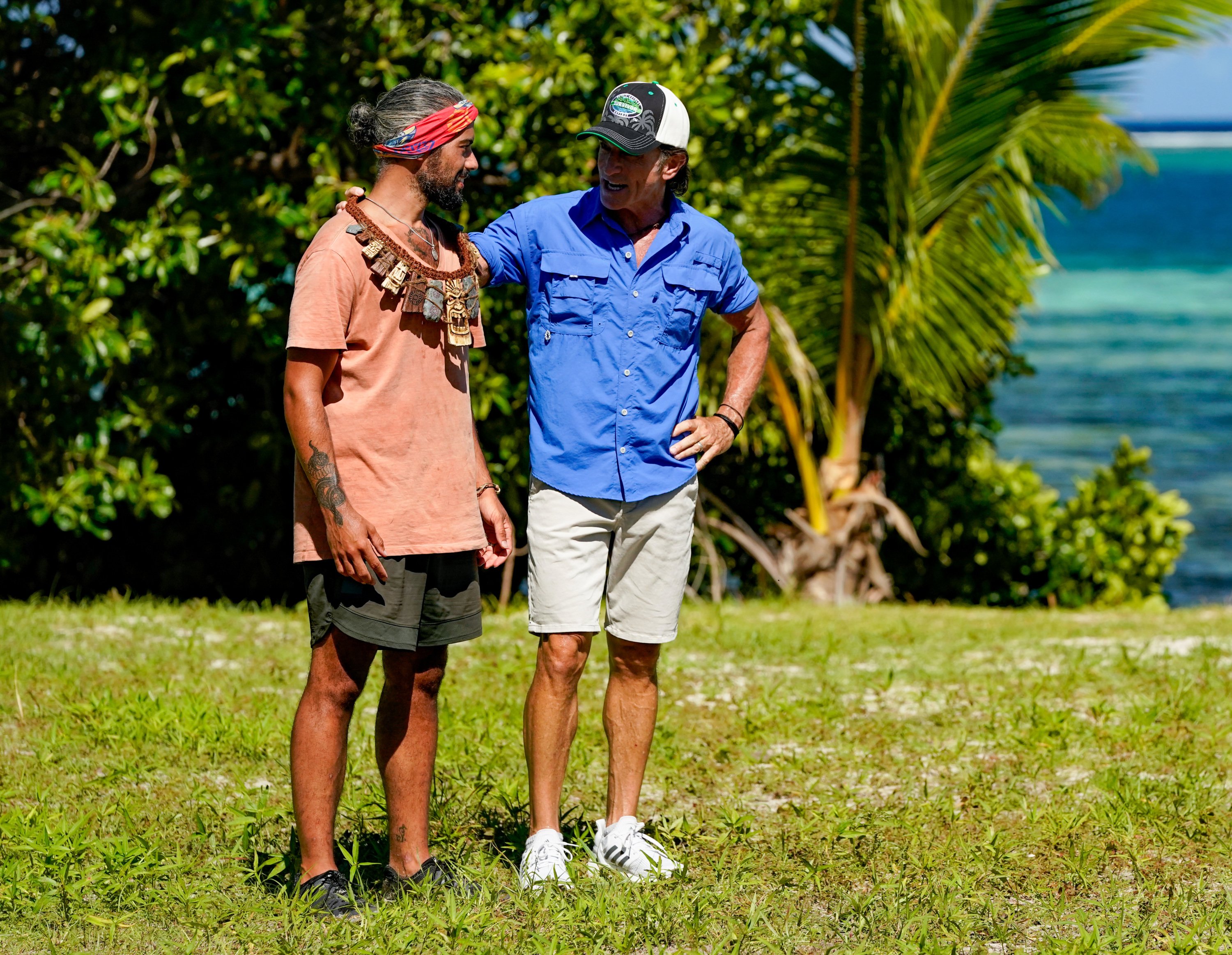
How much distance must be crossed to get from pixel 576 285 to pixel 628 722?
1.27 meters

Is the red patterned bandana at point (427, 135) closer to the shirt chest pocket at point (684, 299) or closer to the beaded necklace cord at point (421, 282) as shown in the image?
the beaded necklace cord at point (421, 282)

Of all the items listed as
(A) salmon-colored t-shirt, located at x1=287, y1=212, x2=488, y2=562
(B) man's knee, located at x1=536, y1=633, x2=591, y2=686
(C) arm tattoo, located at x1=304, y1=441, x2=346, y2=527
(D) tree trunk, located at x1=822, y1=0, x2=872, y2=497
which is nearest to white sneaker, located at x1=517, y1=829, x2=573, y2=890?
(B) man's knee, located at x1=536, y1=633, x2=591, y2=686

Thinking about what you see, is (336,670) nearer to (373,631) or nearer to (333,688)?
(333,688)

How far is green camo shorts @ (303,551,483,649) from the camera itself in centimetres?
365

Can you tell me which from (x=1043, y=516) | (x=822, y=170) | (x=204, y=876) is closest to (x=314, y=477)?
(x=204, y=876)

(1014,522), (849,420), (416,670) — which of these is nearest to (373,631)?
(416,670)

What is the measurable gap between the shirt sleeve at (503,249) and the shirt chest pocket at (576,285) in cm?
10

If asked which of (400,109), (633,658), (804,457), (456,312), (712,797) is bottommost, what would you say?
(804,457)

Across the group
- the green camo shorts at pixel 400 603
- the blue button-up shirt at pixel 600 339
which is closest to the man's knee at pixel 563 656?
the green camo shorts at pixel 400 603

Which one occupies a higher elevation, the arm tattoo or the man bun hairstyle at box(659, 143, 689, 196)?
the man bun hairstyle at box(659, 143, 689, 196)

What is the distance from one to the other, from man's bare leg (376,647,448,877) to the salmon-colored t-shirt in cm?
35

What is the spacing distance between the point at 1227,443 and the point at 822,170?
56.9 ft

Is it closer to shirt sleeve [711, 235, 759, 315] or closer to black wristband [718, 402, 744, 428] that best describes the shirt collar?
shirt sleeve [711, 235, 759, 315]

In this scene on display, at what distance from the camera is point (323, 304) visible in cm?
352
